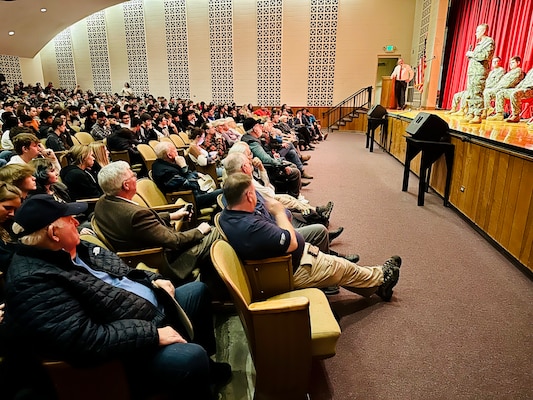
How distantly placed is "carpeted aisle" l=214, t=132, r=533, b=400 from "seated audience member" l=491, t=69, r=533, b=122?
8.76 feet

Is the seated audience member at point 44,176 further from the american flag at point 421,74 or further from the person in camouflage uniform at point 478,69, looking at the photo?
the american flag at point 421,74

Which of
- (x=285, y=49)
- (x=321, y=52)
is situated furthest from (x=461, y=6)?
(x=285, y=49)

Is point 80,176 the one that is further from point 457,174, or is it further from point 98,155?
point 457,174

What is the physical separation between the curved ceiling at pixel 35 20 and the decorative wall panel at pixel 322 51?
25.5 ft

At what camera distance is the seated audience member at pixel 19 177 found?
215 centimetres

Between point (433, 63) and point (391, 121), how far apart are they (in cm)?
333

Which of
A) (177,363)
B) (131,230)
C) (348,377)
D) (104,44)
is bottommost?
(348,377)

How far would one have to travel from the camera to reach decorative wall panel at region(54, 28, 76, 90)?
→ 55.6ft

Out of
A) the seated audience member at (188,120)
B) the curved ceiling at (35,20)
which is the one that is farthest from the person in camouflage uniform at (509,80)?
the curved ceiling at (35,20)

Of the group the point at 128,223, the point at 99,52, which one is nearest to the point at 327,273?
the point at 128,223

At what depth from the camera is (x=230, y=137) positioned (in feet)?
20.2

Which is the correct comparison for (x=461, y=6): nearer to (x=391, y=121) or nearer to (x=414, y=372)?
(x=391, y=121)

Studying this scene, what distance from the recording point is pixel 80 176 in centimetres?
302

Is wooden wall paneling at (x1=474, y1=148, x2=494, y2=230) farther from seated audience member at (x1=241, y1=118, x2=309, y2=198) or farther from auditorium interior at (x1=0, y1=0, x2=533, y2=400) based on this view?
seated audience member at (x1=241, y1=118, x2=309, y2=198)
